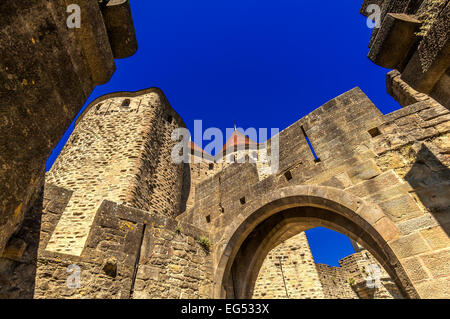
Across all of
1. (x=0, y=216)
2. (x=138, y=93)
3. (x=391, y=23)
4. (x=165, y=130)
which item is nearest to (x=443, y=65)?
(x=391, y=23)

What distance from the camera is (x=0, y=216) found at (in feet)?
5.39

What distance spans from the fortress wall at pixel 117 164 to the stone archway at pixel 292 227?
4.31 meters

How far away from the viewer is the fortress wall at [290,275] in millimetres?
11141

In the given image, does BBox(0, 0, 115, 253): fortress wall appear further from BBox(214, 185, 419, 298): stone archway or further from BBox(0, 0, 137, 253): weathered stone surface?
BBox(214, 185, 419, 298): stone archway

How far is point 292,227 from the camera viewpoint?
5957mm

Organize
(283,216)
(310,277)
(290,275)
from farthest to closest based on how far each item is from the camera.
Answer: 1. (290,275)
2. (310,277)
3. (283,216)

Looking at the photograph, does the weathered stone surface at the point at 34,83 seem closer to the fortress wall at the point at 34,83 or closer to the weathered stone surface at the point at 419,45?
the fortress wall at the point at 34,83

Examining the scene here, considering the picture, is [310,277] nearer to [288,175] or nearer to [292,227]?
[292,227]

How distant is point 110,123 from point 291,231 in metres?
9.18

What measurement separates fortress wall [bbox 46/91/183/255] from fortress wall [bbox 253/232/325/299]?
5051 millimetres

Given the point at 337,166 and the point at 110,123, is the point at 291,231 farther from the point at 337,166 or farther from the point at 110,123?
the point at 110,123

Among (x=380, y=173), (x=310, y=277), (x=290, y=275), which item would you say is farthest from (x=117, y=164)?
(x=310, y=277)

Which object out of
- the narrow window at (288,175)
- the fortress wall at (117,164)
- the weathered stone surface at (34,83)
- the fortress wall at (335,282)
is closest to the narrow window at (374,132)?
the narrow window at (288,175)

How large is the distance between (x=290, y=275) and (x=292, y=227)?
6.88 m
